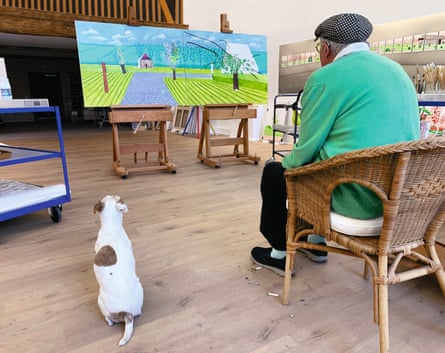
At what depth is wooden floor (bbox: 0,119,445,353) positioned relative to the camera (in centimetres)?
114

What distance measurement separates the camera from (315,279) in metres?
1.52

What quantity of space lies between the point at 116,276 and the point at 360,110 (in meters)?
0.95

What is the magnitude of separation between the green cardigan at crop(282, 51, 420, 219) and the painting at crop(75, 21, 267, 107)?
2815mm

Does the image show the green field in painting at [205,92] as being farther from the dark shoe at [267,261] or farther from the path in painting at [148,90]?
the dark shoe at [267,261]

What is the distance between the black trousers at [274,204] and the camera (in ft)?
4.77

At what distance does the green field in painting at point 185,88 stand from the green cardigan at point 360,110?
283cm

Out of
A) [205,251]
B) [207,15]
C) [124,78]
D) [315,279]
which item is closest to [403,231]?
[315,279]

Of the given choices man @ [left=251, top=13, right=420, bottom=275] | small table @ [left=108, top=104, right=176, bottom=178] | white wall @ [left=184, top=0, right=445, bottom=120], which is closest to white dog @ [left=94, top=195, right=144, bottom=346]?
man @ [left=251, top=13, right=420, bottom=275]

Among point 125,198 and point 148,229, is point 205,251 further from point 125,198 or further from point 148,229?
point 125,198

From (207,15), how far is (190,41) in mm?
2624

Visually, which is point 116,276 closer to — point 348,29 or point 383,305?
point 383,305

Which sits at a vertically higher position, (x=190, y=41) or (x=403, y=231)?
(x=190, y=41)

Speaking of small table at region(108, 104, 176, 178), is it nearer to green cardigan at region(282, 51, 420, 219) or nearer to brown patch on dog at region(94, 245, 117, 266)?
brown patch on dog at region(94, 245, 117, 266)

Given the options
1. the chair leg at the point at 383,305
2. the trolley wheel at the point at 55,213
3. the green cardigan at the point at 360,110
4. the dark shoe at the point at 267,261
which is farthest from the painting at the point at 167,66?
the chair leg at the point at 383,305
